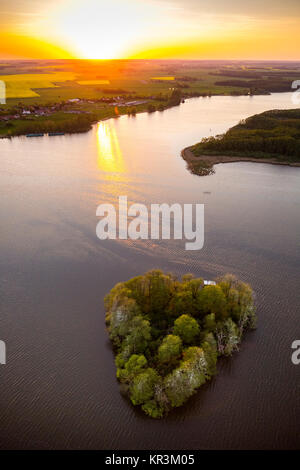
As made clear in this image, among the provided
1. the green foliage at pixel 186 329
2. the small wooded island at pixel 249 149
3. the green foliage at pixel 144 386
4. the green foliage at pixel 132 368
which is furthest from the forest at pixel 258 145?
the green foliage at pixel 144 386

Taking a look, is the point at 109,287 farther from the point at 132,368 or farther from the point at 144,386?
the point at 144,386

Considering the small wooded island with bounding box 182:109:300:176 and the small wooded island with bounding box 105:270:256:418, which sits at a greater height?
the small wooded island with bounding box 182:109:300:176

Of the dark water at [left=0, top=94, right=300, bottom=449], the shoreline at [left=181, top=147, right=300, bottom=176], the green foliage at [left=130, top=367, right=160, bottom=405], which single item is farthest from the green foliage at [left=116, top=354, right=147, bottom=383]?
the shoreline at [left=181, top=147, right=300, bottom=176]

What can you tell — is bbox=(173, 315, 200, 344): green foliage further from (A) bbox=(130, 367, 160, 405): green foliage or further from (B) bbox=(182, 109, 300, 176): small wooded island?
(B) bbox=(182, 109, 300, 176): small wooded island

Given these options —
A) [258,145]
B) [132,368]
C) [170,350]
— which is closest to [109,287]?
[132,368]

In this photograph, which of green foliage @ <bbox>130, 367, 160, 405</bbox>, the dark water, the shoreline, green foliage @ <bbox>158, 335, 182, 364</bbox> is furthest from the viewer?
the shoreline

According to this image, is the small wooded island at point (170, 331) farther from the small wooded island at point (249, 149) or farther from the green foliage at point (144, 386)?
the small wooded island at point (249, 149)
